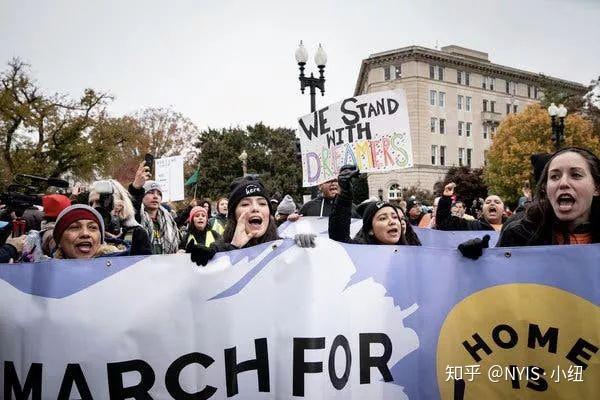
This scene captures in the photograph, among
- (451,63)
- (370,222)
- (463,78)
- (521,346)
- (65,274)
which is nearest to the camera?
(521,346)

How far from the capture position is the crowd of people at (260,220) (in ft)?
8.75

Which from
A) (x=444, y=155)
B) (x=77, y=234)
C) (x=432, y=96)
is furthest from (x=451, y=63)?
(x=77, y=234)

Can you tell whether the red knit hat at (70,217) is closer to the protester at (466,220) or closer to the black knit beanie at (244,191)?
the black knit beanie at (244,191)

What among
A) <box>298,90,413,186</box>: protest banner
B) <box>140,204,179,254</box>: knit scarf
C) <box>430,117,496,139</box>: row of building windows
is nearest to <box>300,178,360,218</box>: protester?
<box>298,90,413,186</box>: protest banner

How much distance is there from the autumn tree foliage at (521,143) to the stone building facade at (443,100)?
9455mm

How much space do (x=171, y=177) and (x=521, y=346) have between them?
7392 mm

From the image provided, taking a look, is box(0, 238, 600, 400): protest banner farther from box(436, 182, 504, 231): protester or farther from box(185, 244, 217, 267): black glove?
box(436, 182, 504, 231): protester

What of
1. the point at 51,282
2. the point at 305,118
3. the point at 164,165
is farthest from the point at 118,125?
the point at 51,282

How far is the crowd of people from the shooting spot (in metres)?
2.67

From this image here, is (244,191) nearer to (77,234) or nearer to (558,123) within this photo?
(77,234)

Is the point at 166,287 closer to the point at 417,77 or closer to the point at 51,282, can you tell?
the point at 51,282

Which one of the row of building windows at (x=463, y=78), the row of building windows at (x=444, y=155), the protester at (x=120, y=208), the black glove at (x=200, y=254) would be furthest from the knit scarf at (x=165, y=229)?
the row of building windows at (x=463, y=78)

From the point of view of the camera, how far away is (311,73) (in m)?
11.3

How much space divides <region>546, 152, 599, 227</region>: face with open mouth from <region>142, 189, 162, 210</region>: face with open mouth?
3612mm
